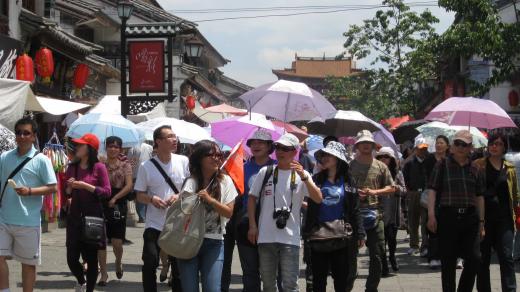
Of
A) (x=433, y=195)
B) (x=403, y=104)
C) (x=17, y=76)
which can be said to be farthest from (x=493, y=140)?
(x=403, y=104)

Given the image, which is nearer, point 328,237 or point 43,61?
point 328,237

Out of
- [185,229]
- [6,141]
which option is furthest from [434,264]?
[185,229]

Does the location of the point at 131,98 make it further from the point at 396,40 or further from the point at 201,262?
the point at 396,40

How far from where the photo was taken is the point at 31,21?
1884 cm

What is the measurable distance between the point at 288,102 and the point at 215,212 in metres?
5.83

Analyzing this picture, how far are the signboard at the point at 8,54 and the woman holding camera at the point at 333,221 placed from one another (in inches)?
333

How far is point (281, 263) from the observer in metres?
7.43

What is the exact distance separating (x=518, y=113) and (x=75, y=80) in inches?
→ 533

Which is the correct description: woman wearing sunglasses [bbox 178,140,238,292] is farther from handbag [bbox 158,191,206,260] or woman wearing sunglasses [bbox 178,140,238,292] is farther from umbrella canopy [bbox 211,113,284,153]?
umbrella canopy [bbox 211,113,284,153]

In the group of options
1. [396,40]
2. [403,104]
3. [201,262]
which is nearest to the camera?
[201,262]

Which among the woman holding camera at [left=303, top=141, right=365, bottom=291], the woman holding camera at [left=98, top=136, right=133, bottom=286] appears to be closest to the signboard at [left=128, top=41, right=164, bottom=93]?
the woman holding camera at [left=98, top=136, right=133, bottom=286]

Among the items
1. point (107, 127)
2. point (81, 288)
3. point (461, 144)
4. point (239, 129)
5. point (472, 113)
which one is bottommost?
point (81, 288)

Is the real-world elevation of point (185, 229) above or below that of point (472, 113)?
below

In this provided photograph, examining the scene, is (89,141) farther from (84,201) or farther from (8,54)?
(8,54)
